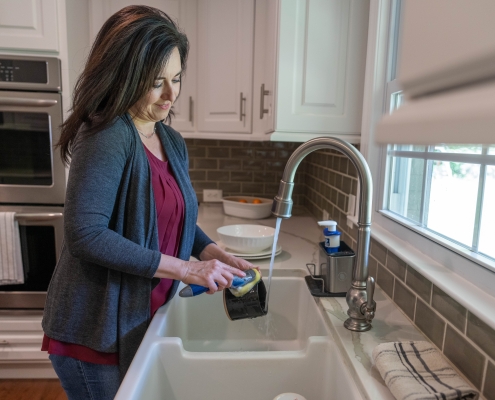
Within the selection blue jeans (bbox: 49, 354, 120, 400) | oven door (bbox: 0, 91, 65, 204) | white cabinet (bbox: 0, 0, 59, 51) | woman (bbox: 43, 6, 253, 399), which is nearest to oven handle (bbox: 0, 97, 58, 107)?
oven door (bbox: 0, 91, 65, 204)

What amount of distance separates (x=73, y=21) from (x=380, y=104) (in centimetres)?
149

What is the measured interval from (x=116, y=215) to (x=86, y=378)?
0.43 meters

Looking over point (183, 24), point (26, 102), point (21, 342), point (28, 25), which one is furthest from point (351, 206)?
point (21, 342)

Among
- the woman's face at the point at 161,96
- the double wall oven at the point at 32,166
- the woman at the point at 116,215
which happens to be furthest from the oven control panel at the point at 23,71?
the woman's face at the point at 161,96

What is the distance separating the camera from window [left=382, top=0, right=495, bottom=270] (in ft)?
2.75

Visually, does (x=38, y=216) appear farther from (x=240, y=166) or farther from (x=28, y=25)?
(x=240, y=166)

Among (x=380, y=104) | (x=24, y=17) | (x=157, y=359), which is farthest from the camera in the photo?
(x=24, y=17)

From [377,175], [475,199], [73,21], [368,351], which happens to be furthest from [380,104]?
[73,21]

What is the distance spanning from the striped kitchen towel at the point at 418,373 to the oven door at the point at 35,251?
1.58 m

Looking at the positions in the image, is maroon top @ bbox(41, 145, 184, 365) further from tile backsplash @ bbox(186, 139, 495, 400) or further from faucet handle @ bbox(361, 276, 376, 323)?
tile backsplash @ bbox(186, 139, 495, 400)

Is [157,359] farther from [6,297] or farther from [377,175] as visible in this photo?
[6,297]

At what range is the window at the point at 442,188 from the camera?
33.0 inches

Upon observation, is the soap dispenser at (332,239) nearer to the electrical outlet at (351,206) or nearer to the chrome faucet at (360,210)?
the chrome faucet at (360,210)

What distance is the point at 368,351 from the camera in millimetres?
823
